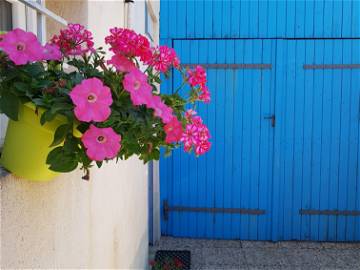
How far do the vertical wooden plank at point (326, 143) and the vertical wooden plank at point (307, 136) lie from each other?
0.13 m

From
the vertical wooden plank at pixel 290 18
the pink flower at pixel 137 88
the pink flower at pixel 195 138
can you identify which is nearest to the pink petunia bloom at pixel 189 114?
the pink flower at pixel 195 138

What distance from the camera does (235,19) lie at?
454 centimetres

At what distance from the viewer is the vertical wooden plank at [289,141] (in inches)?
180

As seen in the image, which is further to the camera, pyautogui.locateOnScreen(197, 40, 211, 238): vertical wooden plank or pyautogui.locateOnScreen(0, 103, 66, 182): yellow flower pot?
pyautogui.locateOnScreen(197, 40, 211, 238): vertical wooden plank

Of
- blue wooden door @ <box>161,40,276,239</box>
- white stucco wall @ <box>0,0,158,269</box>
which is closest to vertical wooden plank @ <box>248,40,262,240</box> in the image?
blue wooden door @ <box>161,40,276,239</box>

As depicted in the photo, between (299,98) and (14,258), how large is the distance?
4.00 m

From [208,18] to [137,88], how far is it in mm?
3841

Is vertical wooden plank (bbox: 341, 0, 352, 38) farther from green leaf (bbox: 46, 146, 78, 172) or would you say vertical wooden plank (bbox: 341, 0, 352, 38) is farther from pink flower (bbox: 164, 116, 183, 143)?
green leaf (bbox: 46, 146, 78, 172)

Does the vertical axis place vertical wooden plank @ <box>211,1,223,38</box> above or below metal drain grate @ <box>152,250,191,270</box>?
above

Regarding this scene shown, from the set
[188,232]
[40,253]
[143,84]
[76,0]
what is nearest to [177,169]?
[188,232]

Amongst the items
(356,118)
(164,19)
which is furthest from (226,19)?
(356,118)

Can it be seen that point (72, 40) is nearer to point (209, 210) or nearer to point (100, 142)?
point (100, 142)

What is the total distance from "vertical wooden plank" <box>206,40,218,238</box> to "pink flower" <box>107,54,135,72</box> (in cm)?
364

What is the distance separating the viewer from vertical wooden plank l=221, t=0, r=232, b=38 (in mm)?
4523
